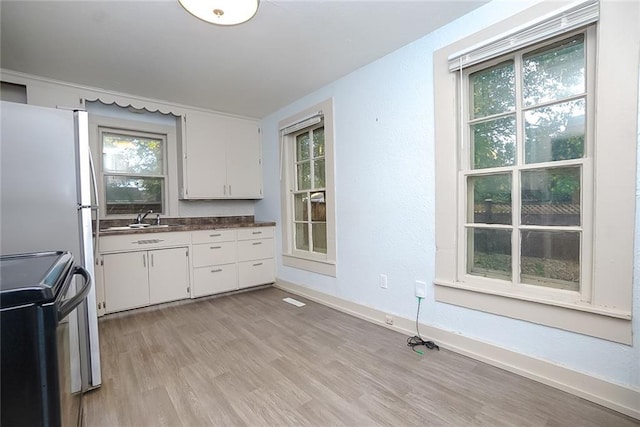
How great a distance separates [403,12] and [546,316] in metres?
2.13

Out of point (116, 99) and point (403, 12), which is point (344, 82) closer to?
point (403, 12)

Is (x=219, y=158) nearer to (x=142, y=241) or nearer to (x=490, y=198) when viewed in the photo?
(x=142, y=241)

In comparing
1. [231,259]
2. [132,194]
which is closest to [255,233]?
[231,259]

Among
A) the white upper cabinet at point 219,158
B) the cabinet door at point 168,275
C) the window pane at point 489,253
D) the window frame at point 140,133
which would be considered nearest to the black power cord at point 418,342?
the window pane at point 489,253

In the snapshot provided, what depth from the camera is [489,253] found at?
6.40 ft

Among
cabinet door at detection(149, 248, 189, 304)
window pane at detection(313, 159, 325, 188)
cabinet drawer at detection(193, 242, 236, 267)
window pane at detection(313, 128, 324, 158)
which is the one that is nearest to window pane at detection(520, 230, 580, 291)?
window pane at detection(313, 159, 325, 188)

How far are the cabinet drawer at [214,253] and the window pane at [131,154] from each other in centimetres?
125

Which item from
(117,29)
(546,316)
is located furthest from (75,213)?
(546,316)

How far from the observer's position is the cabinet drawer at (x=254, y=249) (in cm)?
365

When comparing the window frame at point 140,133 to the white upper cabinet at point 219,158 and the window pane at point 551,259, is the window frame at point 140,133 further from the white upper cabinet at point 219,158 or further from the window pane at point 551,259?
the window pane at point 551,259

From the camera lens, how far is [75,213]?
158 centimetres

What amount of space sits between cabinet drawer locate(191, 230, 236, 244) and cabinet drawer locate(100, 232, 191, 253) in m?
0.08

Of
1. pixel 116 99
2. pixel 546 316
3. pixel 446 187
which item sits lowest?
pixel 546 316

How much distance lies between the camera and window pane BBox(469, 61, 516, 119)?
1.83 m
